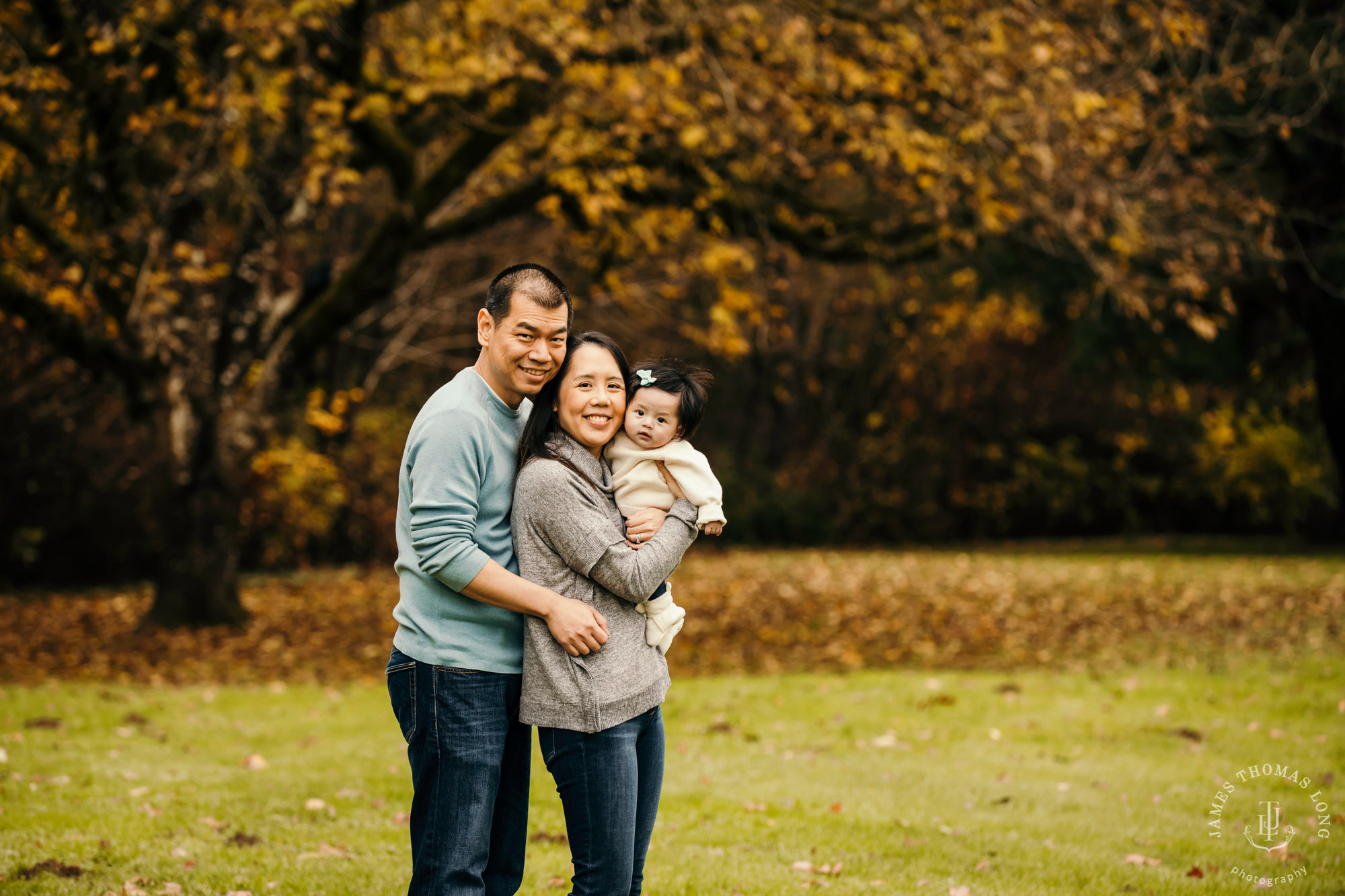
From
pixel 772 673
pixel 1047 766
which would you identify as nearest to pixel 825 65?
pixel 772 673

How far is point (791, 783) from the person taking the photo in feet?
17.9

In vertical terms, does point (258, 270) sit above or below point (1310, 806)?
above

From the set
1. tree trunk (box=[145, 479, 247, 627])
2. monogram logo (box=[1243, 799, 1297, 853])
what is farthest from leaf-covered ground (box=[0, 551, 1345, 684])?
monogram logo (box=[1243, 799, 1297, 853])

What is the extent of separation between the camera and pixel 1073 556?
55.3 feet

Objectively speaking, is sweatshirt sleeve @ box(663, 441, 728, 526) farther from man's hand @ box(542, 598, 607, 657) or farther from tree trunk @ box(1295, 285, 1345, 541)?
tree trunk @ box(1295, 285, 1345, 541)

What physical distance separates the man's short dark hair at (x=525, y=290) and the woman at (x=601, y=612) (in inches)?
6.6

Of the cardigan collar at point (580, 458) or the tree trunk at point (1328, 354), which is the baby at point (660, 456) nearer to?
the cardigan collar at point (580, 458)

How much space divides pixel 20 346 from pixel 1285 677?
40.9 ft

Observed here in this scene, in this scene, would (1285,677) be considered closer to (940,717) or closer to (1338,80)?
(940,717)

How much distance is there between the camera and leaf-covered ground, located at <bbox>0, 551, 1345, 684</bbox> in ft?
29.4

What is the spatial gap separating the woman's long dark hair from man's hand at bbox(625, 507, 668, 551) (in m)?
0.13

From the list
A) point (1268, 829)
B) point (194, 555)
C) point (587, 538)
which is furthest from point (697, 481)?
point (194, 555)

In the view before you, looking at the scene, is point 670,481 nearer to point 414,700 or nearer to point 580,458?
point 580,458

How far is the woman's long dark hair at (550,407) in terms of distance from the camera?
2676 mm
